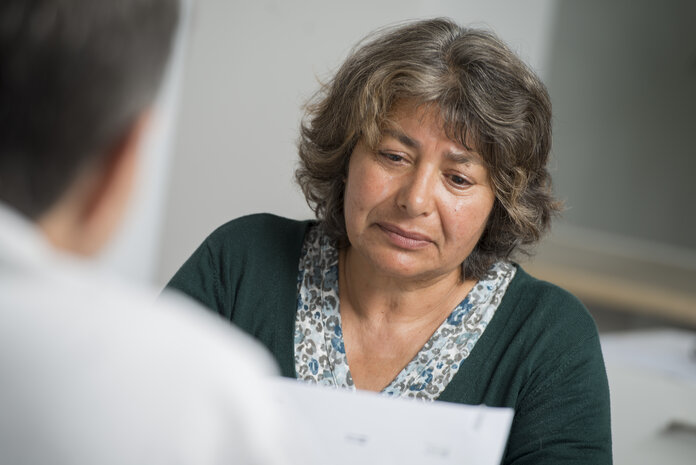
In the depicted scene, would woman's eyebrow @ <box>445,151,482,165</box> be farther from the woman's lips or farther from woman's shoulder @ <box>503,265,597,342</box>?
woman's shoulder @ <box>503,265,597,342</box>

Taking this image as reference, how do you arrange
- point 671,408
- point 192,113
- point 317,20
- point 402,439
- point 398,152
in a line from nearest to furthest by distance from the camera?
point 402,439 < point 398,152 < point 671,408 < point 317,20 < point 192,113

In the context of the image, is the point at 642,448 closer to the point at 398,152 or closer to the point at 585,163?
the point at 398,152

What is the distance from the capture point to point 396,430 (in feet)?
3.33

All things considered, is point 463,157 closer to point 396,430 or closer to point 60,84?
point 396,430

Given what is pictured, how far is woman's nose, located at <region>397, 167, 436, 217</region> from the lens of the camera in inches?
56.2

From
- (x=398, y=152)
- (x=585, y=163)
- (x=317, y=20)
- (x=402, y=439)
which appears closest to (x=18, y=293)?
(x=402, y=439)

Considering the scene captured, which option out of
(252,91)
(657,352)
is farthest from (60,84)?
(252,91)

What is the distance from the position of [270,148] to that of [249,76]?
0.97ft

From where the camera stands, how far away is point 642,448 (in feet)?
6.73

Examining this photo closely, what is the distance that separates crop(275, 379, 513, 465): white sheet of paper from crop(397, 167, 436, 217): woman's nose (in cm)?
46

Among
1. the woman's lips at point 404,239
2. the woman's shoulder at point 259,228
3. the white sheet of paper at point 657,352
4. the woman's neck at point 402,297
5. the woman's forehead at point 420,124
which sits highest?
the woman's forehead at point 420,124

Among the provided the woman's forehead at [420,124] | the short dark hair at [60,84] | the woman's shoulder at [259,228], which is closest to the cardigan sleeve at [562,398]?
the woman's forehead at [420,124]

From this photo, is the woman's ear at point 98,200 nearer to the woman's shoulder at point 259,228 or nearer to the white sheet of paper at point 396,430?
the white sheet of paper at point 396,430

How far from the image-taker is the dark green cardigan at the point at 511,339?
1365 millimetres
